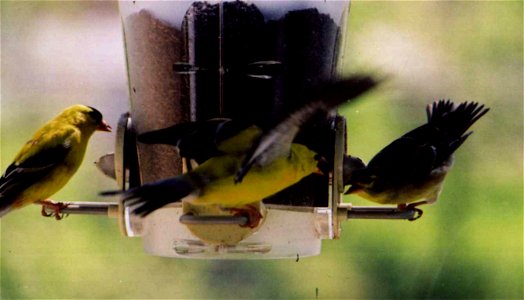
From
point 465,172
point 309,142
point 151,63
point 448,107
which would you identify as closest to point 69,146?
point 151,63

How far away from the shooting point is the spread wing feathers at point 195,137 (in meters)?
4.00

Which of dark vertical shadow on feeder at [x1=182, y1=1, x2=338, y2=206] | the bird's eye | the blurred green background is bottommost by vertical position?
the blurred green background

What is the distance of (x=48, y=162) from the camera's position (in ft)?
15.9

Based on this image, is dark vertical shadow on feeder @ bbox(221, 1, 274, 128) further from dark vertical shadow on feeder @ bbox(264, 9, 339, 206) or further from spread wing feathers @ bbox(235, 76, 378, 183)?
spread wing feathers @ bbox(235, 76, 378, 183)

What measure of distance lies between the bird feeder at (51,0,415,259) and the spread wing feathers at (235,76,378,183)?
403mm

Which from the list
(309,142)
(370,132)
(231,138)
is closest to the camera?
(231,138)

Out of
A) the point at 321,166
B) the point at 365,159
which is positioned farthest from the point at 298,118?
the point at 365,159

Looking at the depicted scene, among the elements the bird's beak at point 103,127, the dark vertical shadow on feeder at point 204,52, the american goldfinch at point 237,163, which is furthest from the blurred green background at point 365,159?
the american goldfinch at point 237,163

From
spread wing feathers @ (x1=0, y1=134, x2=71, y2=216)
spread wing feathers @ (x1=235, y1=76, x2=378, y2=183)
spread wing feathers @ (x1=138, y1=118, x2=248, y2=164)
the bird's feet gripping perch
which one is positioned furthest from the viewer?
spread wing feathers @ (x1=0, y1=134, x2=71, y2=216)

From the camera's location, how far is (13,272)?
283 inches

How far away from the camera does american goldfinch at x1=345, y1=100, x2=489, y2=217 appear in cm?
480

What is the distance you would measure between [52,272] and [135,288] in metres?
0.61

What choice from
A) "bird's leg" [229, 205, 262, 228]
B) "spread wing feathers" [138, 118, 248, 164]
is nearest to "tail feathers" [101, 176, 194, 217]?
"spread wing feathers" [138, 118, 248, 164]

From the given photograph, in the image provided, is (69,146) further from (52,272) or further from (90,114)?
(52,272)
